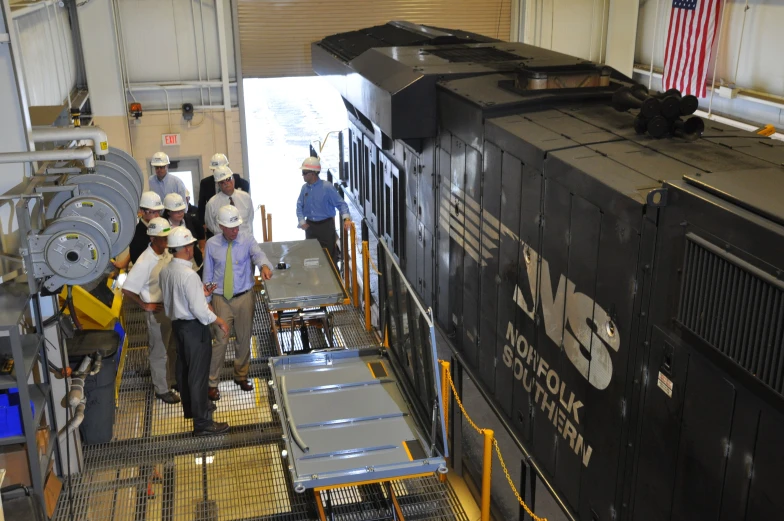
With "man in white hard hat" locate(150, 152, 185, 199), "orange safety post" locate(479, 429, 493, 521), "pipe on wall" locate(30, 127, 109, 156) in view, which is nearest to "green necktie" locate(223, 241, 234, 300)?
"pipe on wall" locate(30, 127, 109, 156)

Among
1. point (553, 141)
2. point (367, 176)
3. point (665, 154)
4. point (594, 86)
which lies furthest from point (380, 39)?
point (665, 154)

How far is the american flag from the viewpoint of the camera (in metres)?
11.9

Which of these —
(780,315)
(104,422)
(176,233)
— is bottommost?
(104,422)

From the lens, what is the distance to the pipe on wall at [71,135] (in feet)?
17.9

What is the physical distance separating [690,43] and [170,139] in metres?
8.83

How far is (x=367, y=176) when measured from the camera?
1058 centimetres

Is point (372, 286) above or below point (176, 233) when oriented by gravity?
below

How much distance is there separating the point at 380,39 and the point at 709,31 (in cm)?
539

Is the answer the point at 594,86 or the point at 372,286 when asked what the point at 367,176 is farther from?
the point at 594,86

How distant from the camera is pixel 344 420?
209 inches

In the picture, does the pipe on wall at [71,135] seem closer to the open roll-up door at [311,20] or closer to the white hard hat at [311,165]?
the white hard hat at [311,165]

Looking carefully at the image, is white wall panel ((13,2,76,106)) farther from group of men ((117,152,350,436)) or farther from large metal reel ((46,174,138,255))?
group of men ((117,152,350,436))

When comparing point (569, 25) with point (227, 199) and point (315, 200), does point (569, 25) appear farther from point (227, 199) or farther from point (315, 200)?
point (227, 199)

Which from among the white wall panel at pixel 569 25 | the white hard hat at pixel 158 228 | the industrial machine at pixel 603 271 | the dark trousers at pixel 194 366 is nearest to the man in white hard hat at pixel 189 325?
the dark trousers at pixel 194 366
